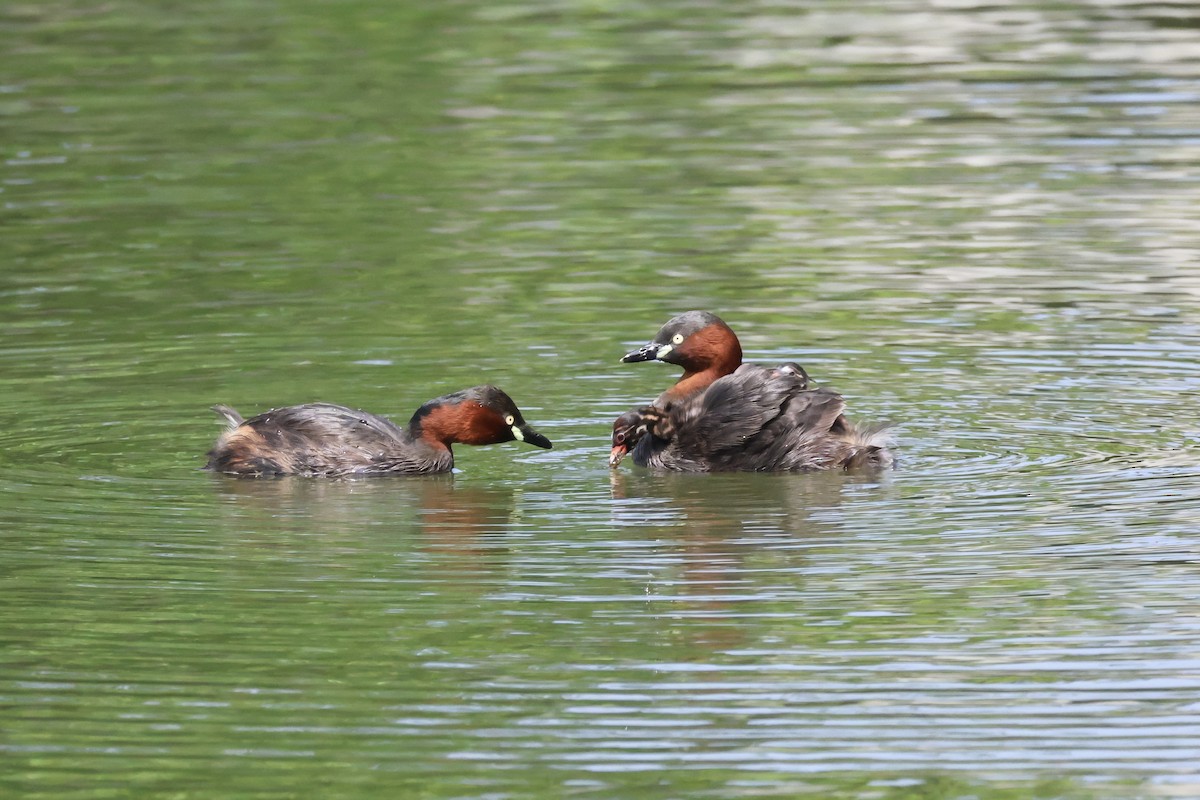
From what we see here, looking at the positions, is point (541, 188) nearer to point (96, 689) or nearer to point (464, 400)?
point (464, 400)

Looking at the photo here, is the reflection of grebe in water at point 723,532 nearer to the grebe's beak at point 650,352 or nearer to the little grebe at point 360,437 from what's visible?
the little grebe at point 360,437

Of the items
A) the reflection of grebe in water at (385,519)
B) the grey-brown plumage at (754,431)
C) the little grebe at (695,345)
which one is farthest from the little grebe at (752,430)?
the reflection of grebe in water at (385,519)

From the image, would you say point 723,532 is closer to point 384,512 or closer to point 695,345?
point 384,512

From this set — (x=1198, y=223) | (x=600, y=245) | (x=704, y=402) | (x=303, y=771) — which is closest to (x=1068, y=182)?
(x=1198, y=223)

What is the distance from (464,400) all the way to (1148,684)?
4.67 metres

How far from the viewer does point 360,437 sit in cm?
1135

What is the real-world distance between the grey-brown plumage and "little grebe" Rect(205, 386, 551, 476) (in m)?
0.55

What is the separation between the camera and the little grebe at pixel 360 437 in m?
11.3

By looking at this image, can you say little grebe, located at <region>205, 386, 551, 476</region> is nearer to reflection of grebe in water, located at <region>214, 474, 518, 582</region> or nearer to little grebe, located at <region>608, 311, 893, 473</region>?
reflection of grebe in water, located at <region>214, 474, 518, 582</region>

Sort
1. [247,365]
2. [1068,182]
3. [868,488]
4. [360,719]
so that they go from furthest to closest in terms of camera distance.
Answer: [1068,182] → [247,365] → [868,488] → [360,719]

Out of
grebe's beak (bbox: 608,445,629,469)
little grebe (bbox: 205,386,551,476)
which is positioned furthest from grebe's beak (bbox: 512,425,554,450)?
grebe's beak (bbox: 608,445,629,469)

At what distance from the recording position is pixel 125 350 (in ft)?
45.2

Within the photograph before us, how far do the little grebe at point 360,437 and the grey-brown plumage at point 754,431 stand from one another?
55 centimetres

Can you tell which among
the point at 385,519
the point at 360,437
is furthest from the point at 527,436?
the point at 385,519
